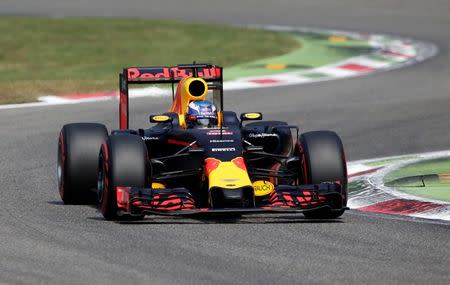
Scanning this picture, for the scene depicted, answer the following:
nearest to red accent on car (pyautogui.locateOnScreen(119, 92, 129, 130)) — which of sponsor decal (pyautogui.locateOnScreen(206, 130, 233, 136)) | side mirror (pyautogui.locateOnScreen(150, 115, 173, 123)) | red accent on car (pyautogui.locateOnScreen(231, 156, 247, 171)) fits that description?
side mirror (pyautogui.locateOnScreen(150, 115, 173, 123))

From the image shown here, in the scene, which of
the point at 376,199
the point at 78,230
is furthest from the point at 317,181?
the point at 78,230

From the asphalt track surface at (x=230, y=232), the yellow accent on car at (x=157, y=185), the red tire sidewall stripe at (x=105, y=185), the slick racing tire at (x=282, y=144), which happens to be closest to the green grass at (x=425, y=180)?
the asphalt track surface at (x=230, y=232)

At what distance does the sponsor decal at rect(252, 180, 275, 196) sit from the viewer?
1278 cm

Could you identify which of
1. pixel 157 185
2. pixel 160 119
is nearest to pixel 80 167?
pixel 157 185

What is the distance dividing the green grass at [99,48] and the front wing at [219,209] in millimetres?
10716

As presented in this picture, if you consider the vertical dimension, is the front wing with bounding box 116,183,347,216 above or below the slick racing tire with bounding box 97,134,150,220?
below

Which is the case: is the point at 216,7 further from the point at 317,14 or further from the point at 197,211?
the point at 197,211

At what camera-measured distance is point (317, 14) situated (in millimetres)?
37312

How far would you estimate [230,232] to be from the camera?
38.4 ft

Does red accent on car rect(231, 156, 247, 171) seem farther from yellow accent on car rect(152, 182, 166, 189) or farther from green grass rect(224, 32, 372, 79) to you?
green grass rect(224, 32, 372, 79)

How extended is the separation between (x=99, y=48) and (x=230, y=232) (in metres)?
19.2

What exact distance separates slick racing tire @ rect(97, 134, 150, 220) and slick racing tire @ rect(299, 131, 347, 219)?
5.07 ft

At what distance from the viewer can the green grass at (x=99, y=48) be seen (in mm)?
24922

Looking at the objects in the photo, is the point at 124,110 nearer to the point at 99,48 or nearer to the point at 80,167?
the point at 80,167
